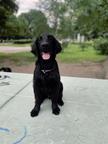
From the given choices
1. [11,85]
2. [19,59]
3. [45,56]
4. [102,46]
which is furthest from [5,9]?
[45,56]

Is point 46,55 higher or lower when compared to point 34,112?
higher

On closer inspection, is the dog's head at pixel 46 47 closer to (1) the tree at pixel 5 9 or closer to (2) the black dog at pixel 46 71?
(2) the black dog at pixel 46 71

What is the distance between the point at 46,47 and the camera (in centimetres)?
261

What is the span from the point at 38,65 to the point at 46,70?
0.13 m

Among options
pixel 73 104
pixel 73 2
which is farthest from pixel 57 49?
pixel 73 2

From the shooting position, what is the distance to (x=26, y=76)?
4.87m

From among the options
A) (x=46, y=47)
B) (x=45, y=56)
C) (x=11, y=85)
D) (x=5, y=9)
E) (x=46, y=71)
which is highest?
(x=5, y=9)

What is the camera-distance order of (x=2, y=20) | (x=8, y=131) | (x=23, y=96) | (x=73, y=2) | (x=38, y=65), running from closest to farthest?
(x=8, y=131), (x=38, y=65), (x=23, y=96), (x=73, y=2), (x=2, y=20)

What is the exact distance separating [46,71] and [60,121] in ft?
1.95

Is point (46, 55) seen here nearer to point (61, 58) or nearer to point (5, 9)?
point (61, 58)

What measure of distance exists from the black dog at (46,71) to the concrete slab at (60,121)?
6.8 inches

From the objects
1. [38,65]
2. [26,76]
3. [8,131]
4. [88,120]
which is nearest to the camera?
[8,131]

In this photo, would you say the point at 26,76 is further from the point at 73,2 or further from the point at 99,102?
the point at 73,2

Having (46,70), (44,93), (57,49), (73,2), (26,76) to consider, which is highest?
(73,2)
